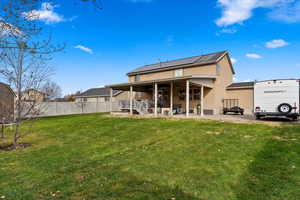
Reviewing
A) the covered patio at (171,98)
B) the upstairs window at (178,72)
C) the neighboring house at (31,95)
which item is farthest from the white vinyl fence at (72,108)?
the neighboring house at (31,95)

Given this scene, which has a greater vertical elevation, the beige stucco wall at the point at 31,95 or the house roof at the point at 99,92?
the house roof at the point at 99,92

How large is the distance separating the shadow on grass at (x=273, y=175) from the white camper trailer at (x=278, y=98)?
5.39 m

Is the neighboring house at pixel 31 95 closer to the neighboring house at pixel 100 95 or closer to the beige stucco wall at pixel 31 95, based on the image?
the beige stucco wall at pixel 31 95

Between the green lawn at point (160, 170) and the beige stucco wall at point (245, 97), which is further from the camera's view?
the beige stucco wall at point (245, 97)

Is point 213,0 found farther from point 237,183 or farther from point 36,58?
point 237,183

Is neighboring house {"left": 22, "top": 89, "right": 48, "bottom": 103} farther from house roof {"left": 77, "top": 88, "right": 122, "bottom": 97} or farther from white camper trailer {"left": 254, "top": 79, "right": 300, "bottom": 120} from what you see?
house roof {"left": 77, "top": 88, "right": 122, "bottom": 97}

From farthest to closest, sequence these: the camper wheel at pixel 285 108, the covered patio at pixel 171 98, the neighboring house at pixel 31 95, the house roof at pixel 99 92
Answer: the house roof at pixel 99 92 → the covered patio at pixel 171 98 → the camper wheel at pixel 285 108 → the neighboring house at pixel 31 95

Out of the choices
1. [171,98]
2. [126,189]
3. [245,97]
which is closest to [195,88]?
[171,98]

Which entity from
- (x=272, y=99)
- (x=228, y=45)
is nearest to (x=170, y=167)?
(x=272, y=99)

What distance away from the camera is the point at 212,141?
20.9 feet

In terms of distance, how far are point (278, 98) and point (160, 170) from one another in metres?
10.1

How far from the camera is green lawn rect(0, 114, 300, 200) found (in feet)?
10.1

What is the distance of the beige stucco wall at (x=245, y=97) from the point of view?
1511 cm

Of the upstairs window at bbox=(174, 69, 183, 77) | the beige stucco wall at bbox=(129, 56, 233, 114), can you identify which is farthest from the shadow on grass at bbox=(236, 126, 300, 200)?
the upstairs window at bbox=(174, 69, 183, 77)
